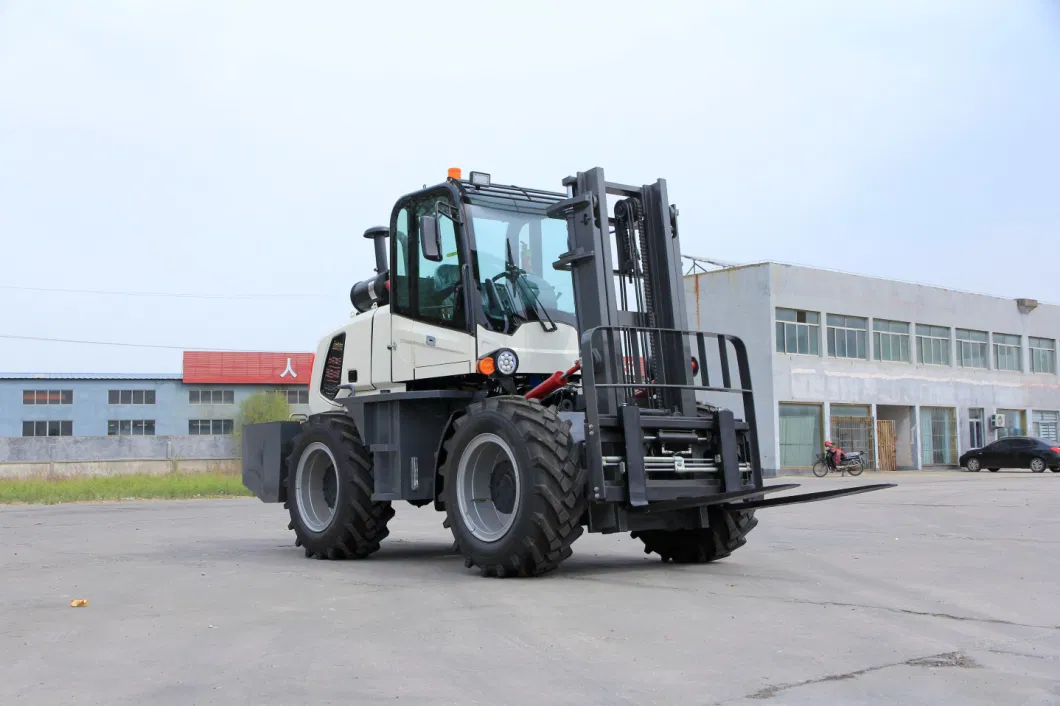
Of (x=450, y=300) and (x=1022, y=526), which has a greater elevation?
(x=450, y=300)

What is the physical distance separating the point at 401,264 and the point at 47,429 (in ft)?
241

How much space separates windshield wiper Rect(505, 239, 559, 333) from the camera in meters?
10.2

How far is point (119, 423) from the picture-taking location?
259 ft

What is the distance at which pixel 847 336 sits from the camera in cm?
4825

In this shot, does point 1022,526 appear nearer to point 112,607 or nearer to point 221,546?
point 221,546

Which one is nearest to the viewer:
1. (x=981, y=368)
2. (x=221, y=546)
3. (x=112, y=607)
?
(x=112, y=607)

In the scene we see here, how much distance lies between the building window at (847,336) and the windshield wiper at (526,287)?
128 feet

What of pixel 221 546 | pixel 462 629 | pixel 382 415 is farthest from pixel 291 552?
pixel 462 629

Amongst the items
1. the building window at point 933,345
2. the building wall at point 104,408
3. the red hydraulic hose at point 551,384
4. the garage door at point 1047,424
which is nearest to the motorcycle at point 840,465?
the building window at point 933,345

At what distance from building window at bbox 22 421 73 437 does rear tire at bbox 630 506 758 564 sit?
74.8m

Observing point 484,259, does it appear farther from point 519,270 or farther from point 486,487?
point 486,487

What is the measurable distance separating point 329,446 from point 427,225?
9.60 ft

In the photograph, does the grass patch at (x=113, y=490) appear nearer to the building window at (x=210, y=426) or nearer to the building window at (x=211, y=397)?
the building window at (x=210, y=426)

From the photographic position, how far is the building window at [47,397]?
253ft
